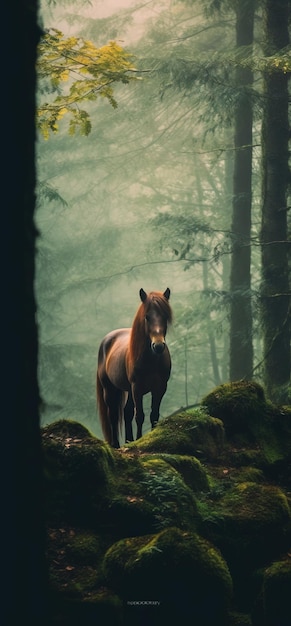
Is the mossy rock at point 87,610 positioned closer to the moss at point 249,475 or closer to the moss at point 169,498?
the moss at point 169,498

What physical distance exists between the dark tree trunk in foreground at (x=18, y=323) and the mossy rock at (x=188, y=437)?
3202 mm

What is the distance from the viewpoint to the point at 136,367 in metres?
7.81

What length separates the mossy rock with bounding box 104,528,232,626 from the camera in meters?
4.22

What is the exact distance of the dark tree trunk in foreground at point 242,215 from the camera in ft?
49.4

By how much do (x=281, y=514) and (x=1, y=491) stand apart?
2.86m

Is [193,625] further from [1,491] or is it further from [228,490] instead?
[1,491]

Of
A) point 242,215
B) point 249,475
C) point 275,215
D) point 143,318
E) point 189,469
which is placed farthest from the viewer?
point 242,215

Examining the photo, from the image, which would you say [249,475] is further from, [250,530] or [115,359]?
[115,359]

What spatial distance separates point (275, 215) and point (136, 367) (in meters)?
4.94

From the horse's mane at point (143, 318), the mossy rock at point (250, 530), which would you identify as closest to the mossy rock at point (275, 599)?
the mossy rock at point (250, 530)

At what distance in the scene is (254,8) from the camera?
15.0 m

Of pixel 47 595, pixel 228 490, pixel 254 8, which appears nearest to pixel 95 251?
pixel 254 8

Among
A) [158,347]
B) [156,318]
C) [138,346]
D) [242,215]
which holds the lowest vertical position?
[158,347]

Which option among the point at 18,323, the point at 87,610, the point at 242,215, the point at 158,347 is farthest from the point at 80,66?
the point at 242,215
